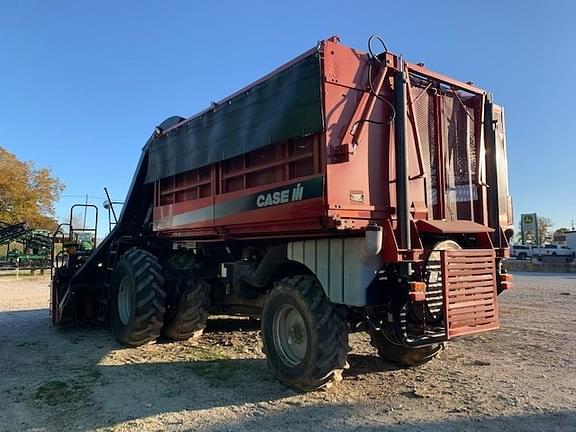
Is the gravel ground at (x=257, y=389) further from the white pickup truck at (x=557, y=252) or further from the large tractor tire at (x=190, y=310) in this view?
the white pickup truck at (x=557, y=252)

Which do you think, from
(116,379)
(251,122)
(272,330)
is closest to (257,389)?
(272,330)

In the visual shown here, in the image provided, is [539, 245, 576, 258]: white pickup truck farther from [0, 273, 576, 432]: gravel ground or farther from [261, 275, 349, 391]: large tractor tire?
[261, 275, 349, 391]: large tractor tire

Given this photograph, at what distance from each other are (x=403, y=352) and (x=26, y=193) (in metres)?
39.6

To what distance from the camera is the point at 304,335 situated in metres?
5.59

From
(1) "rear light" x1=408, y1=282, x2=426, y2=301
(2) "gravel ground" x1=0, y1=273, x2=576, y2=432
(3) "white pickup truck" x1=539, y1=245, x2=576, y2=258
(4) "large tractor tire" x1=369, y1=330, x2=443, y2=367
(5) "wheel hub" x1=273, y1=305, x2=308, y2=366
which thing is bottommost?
(2) "gravel ground" x1=0, y1=273, x2=576, y2=432

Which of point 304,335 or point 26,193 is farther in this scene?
point 26,193

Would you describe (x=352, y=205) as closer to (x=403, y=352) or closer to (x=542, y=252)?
(x=403, y=352)

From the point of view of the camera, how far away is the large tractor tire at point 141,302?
787cm

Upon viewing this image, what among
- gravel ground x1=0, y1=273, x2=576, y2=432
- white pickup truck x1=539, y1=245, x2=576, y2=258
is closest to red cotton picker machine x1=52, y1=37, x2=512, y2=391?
gravel ground x1=0, y1=273, x2=576, y2=432

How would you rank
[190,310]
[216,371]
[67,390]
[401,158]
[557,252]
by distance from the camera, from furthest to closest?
[557,252]
[190,310]
[216,371]
[67,390]
[401,158]

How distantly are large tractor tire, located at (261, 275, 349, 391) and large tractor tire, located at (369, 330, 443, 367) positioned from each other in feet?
3.82

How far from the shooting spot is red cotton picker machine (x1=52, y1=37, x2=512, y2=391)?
16.9 feet

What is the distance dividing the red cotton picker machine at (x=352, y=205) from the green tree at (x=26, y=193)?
36.4 meters

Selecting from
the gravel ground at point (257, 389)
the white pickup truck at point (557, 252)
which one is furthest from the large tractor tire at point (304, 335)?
the white pickup truck at point (557, 252)
